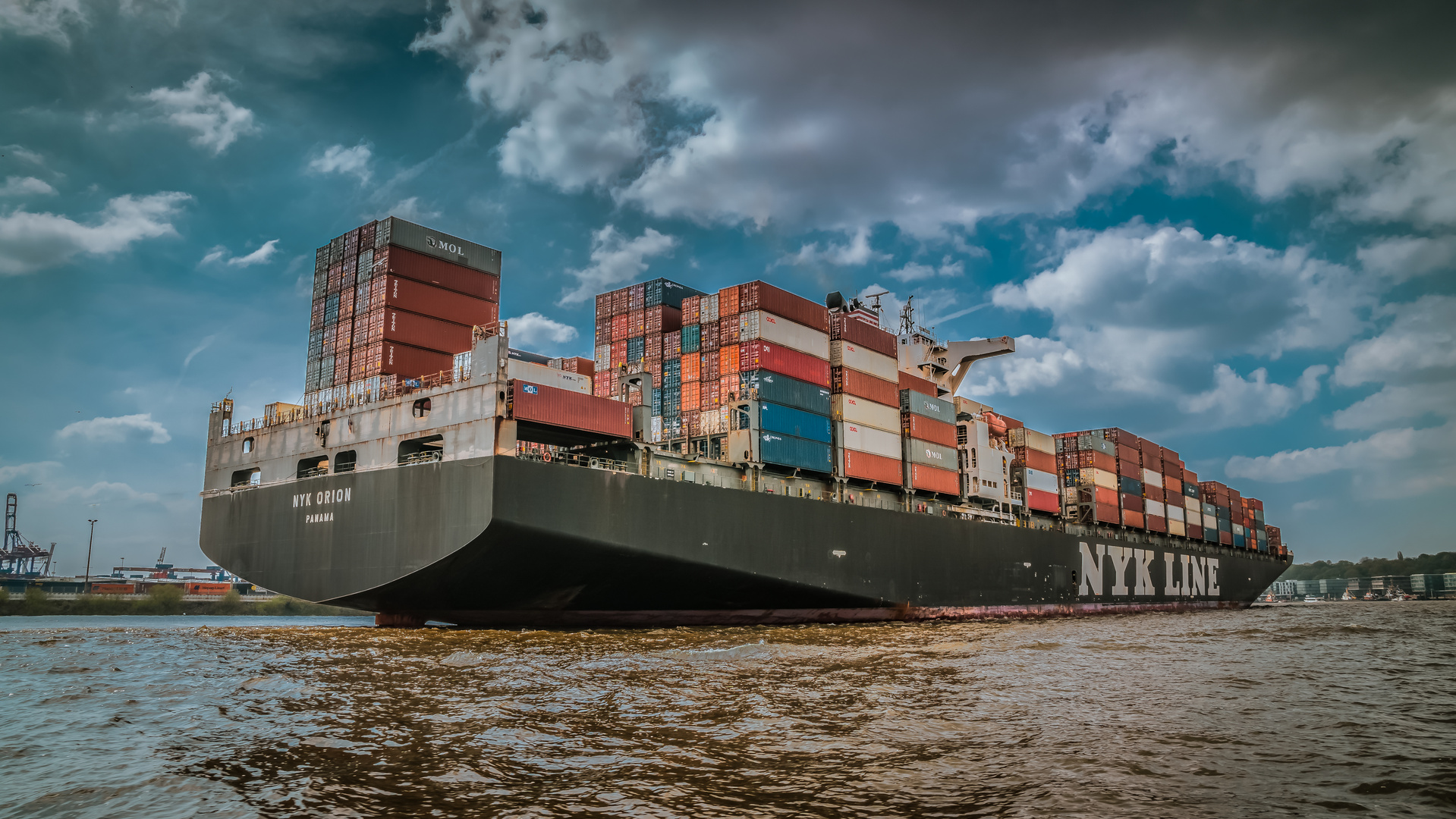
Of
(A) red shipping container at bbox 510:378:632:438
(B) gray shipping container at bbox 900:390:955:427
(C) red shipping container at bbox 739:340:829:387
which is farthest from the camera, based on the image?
(B) gray shipping container at bbox 900:390:955:427

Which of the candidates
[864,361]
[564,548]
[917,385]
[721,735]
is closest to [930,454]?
[917,385]

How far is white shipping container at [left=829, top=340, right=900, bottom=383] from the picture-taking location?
32656 mm

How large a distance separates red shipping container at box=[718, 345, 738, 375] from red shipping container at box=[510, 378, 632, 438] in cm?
489

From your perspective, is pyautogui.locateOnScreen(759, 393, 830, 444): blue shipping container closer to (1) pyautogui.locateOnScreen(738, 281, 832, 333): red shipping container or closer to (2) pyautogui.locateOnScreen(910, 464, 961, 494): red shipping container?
(1) pyautogui.locateOnScreen(738, 281, 832, 333): red shipping container

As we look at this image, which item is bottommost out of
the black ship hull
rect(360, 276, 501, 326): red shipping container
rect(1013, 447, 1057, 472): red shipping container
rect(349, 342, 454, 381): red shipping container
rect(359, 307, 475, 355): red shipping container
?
the black ship hull

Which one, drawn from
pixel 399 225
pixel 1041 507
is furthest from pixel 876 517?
pixel 399 225

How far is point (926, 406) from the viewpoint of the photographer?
37.5m

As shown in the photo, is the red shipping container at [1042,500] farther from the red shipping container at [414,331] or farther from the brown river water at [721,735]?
the red shipping container at [414,331]

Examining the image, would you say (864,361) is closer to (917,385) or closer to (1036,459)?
(917,385)

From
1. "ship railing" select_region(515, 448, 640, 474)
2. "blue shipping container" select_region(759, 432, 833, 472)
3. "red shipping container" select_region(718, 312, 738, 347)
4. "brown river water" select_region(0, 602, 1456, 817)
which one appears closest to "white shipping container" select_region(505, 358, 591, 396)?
"ship railing" select_region(515, 448, 640, 474)

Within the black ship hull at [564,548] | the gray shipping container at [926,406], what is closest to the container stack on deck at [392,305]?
the black ship hull at [564,548]

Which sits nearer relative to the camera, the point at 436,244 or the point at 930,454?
the point at 436,244

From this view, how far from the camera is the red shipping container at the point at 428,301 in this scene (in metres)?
28.4

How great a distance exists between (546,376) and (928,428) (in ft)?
62.8
